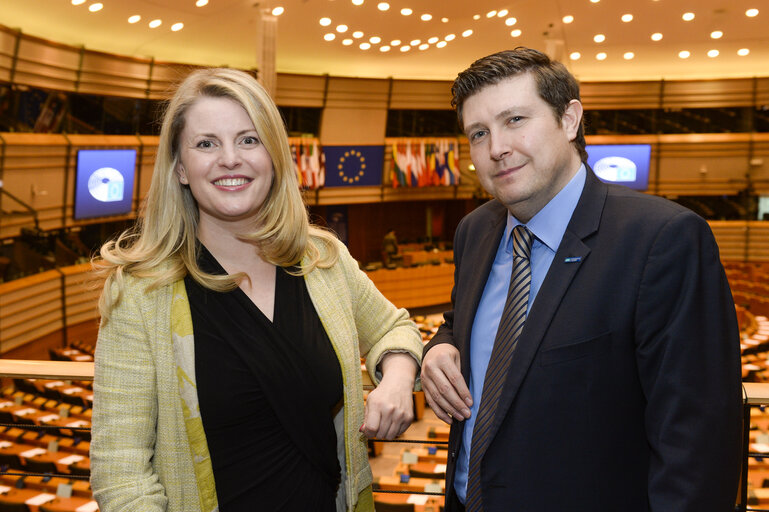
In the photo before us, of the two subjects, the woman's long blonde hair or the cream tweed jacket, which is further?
the woman's long blonde hair

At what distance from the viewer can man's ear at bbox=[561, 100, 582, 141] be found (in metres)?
1.56

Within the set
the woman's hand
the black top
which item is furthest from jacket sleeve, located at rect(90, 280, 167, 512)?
the woman's hand

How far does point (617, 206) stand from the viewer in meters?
1.43

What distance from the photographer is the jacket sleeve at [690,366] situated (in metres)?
1.23

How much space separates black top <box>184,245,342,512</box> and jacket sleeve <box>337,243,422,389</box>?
0.22m

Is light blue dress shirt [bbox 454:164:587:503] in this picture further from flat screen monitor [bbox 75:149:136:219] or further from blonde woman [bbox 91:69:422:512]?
flat screen monitor [bbox 75:149:136:219]

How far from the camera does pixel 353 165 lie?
16547 mm

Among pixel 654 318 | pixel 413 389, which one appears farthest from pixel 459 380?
pixel 654 318

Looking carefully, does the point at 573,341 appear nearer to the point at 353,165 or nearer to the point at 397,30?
the point at 397,30

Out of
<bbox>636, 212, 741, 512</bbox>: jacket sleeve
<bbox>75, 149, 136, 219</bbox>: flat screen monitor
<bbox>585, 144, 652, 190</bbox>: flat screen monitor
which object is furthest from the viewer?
<bbox>585, 144, 652, 190</bbox>: flat screen monitor

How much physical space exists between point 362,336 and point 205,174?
673 mm

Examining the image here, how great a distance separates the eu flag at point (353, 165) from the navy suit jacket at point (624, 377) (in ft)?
49.1

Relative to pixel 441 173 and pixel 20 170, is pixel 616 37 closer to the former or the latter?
pixel 441 173

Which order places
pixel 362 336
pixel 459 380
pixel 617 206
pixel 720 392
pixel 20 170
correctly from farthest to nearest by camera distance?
pixel 20 170, pixel 362 336, pixel 459 380, pixel 617 206, pixel 720 392
